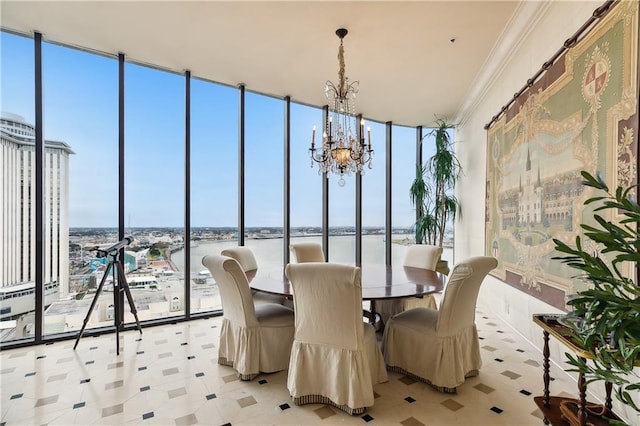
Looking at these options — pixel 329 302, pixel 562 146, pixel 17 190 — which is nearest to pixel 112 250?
pixel 17 190

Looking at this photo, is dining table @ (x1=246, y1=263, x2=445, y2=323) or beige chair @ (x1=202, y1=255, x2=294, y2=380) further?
beige chair @ (x1=202, y1=255, x2=294, y2=380)

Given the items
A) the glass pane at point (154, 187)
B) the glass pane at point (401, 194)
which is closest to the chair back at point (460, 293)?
the glass pane at point (154, 187)

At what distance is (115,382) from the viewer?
2504 millimetres

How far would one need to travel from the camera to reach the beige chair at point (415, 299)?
3506mm

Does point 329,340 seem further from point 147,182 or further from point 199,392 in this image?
point 147,182

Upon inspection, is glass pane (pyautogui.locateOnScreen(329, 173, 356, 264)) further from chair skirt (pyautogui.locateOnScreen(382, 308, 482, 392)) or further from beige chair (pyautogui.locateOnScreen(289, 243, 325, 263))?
chair skirt (pyautogui.locateOnScreen(382, 308, 482, 392))

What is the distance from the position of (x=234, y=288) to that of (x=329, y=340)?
0.86 meters

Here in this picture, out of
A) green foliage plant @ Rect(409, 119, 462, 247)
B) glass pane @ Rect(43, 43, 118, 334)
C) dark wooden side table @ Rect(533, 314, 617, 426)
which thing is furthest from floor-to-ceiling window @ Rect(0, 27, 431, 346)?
dark wooden side table @ Rect(533, 314, 617, 426)

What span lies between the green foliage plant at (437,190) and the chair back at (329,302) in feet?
12.0

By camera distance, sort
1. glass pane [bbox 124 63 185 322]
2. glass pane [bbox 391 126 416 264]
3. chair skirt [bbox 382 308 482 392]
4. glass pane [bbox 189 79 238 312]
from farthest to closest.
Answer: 1. glass pane [bbox 391 126 416 264]
2. glass pane [bbox 189 79 238 312]
3. glass pane [bbox 124 63 185 322]
4. chair skirt [bbox 382 308 482 392]

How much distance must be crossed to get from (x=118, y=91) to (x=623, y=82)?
4.63 meters

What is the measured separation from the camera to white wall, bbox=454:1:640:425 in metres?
2.55

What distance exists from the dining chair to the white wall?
245 cm

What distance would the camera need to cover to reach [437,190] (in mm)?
5363
